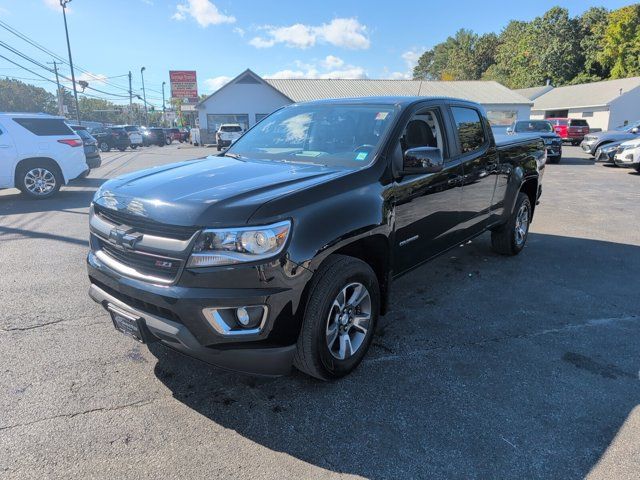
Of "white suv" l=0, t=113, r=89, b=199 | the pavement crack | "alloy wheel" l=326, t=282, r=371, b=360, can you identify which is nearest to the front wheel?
"white suv" l=0, t=113, r=89, b=199

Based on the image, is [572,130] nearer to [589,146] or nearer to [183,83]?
[589,146]

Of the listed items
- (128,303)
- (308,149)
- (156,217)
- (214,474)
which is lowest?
(214,474)

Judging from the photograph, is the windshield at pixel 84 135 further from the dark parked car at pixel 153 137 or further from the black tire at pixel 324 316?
the dark parked car at pixel 153 137

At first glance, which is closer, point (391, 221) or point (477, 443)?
point (477, 443)

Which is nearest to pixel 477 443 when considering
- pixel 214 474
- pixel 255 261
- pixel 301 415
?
pixel 301 415

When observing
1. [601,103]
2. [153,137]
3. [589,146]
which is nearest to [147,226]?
[589,146]

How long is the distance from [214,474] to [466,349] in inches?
84.7

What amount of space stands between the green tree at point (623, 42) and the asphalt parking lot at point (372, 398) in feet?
222

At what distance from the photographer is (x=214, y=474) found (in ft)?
7.54

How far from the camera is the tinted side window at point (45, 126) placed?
9.94m

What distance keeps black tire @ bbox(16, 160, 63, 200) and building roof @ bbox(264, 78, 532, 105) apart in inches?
1209

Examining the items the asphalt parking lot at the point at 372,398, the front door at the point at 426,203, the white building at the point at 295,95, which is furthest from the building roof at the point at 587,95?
the asphalt parking lot at the point at 372,398

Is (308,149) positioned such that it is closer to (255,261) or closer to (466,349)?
(255,261)

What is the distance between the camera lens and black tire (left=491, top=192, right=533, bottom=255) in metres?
5.75
